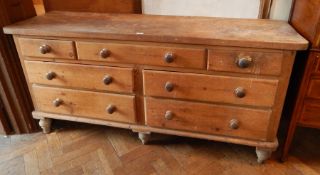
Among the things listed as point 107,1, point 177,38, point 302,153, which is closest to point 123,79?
point 177,38

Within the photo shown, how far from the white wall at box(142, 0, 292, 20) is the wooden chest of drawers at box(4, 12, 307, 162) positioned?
108mm

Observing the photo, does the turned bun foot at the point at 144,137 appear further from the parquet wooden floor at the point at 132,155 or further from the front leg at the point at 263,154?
the front leg at the point at 263,154

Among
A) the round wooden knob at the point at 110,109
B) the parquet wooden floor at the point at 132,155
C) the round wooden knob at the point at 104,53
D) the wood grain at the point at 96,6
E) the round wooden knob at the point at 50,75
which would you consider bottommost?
the parquet wooden floor at the point at 132,155

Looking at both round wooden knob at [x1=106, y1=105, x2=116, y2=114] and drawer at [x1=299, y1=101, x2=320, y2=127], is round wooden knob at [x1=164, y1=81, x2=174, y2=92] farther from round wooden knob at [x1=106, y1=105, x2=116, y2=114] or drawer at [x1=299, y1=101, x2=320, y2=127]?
drawer at [x1=299, y1=101, x2=320, y2=127]

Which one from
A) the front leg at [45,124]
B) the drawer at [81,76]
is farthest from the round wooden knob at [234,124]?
the front leg at [45,124]

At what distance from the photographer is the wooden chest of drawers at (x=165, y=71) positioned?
48.6 inches

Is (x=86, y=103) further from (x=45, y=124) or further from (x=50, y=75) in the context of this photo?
(x=45, y=124)

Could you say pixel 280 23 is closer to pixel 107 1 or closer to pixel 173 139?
pixel 173 139

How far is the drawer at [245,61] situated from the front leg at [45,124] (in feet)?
3.79

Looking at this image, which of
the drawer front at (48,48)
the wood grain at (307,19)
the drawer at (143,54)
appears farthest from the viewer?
the drawer front at (48,48)

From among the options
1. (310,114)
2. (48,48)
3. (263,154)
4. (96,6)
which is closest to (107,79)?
(48,48)

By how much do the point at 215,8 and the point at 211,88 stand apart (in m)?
0.55

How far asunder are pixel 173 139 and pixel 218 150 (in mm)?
296

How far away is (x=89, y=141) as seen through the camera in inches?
67.6
